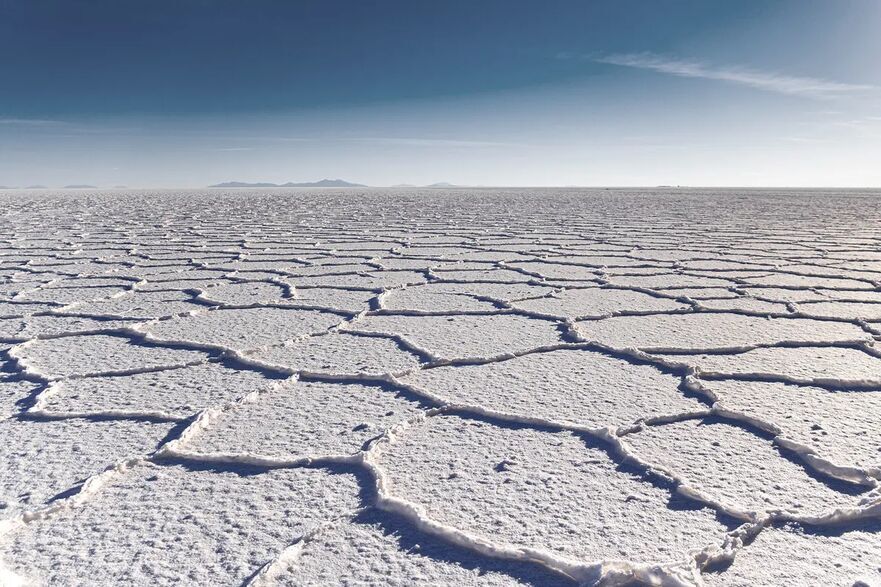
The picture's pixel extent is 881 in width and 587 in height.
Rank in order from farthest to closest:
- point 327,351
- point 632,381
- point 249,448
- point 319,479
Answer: point 327,351
point 632,381
point 249,448
point 319,479

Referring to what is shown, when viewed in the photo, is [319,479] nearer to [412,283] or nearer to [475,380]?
[475,380]

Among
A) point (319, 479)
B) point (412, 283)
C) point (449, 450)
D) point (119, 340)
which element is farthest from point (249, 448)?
point (412, 283)

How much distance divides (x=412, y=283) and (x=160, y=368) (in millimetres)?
1754

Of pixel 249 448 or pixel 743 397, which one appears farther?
pixel 743 397

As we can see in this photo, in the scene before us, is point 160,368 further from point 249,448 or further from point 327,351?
point 249,448

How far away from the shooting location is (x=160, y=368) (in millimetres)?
1914

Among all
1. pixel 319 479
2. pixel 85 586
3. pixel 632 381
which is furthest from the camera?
pixel 632 381

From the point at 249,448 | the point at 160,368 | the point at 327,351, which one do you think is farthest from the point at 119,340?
the point at 249,448

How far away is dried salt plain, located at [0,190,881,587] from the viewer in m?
1.00

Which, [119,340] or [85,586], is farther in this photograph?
[119,340]

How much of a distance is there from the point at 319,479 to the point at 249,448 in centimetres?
20

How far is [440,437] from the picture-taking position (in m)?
1.45

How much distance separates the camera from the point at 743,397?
1.68m

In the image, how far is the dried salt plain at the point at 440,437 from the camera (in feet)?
3.28
